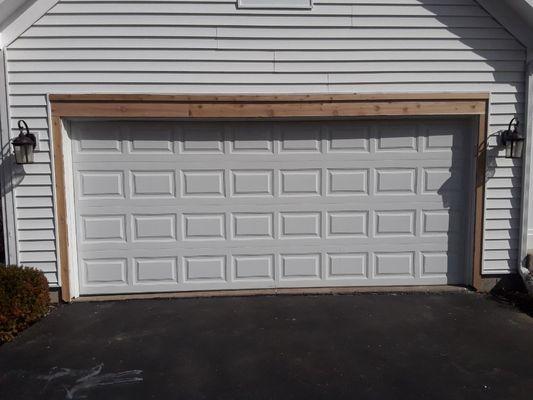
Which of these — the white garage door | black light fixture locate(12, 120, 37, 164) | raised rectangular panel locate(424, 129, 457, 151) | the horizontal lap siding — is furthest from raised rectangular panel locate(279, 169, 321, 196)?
black light fixture locate(12, 120, 37, 164)

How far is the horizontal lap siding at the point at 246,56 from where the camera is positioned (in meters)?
5.18

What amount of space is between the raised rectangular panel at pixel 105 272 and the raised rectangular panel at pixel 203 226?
35.1 inches

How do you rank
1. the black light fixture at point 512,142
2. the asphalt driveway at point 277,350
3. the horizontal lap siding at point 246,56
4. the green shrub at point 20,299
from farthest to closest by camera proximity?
1. the black light fixture at point 512,142
2. the horizontal lap siding at point 246,56
3. the green shrub at point 20,299
4. the asphalt driveway at point 277,350

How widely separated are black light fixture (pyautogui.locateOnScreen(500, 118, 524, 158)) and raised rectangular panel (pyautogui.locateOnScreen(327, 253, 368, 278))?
2119 mm

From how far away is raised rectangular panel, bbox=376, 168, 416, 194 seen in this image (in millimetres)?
5652

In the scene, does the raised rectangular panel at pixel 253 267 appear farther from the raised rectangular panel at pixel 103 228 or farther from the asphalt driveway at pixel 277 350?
the raised rectangular panel at pixel 103 228

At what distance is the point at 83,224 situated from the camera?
5.49 meters

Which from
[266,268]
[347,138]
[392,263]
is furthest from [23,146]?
[392,263]

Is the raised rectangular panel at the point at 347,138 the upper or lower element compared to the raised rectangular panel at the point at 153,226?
upper

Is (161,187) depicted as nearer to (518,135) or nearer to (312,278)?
(312,278)

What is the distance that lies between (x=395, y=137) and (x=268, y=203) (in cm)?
180

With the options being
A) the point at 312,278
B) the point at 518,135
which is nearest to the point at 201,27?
the point at 312,278

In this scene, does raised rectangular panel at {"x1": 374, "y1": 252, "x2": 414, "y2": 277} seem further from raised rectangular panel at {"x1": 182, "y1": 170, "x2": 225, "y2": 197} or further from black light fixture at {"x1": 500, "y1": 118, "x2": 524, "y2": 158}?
raised rectangular panel at {"x1": 182, "y1": 170, "x2": 225, "y2": 197}

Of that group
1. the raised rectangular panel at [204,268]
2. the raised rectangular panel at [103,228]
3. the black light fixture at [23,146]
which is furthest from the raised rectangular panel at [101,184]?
the raised rectangular panel at [204,268]
